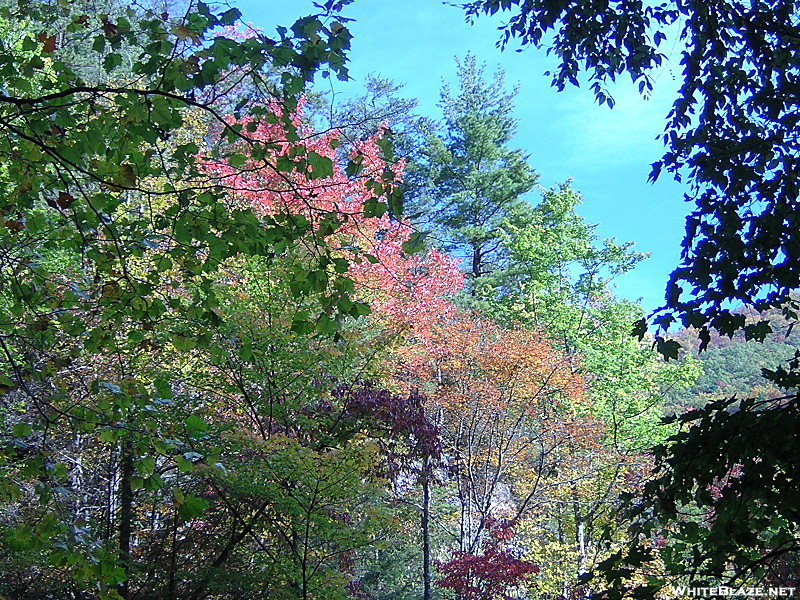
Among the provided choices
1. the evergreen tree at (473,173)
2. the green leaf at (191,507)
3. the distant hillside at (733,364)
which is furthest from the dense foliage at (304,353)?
the distant hillside at (733,364)

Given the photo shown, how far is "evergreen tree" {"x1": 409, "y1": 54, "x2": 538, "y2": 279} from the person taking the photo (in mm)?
19406

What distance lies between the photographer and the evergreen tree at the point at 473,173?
1941 centimetres

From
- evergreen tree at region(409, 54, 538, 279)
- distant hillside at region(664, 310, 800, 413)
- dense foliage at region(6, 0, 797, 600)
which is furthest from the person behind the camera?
distant hillside at region(664, 310, 800, 413)

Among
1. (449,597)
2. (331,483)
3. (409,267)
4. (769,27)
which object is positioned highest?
(409,267)

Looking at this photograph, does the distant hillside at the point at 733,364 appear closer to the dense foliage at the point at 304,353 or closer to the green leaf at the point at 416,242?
the dense foliage at the point at 304,353

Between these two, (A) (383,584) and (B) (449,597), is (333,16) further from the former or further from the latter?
(A) (383,584)

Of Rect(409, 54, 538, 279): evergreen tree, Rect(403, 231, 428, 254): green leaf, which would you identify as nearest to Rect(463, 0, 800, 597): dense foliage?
Rect(403, 231, 428, 254): green leaf

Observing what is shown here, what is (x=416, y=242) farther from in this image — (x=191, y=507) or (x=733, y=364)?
(x=733, y=364)

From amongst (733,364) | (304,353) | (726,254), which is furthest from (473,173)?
(726,254)

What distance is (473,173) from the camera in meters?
19.5

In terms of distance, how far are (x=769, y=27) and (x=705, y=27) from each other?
368 millimetres

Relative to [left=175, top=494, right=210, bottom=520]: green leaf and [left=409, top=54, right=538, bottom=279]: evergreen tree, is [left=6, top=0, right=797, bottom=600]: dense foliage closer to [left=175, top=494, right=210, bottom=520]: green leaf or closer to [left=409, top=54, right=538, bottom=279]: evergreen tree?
[left=175, top=494, right=210, bottom=520]: green leaf

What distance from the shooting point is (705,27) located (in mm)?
3180

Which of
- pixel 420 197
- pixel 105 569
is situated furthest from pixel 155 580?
pixel 420 197
